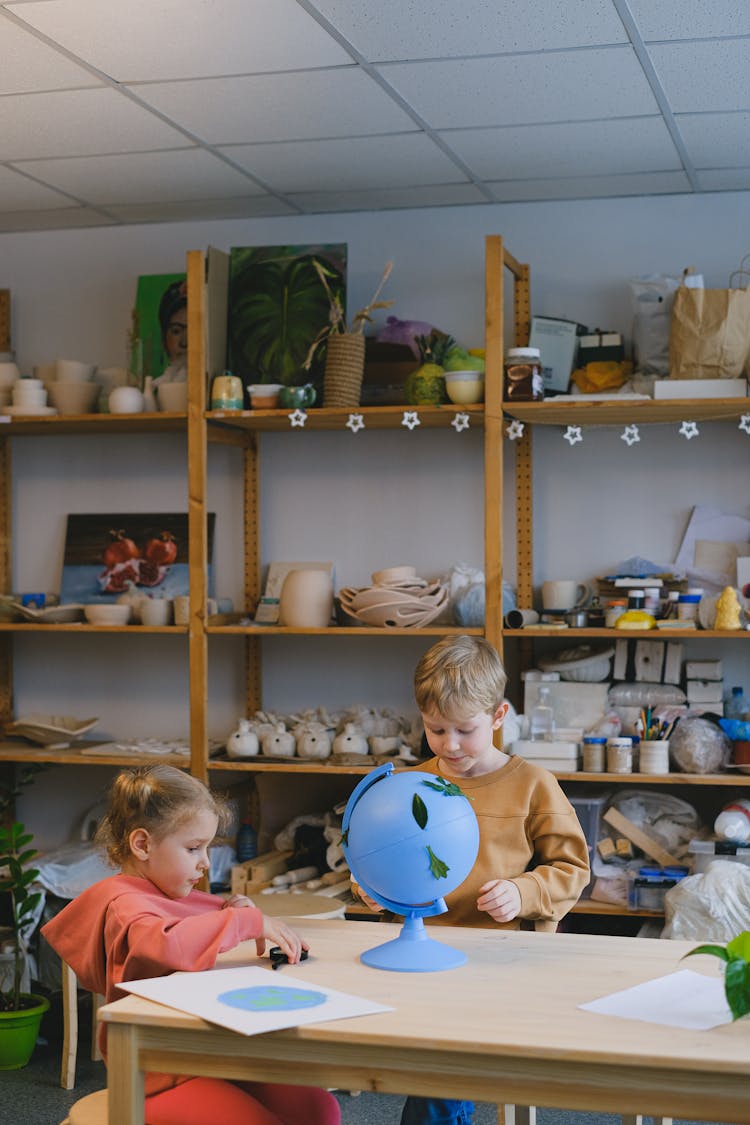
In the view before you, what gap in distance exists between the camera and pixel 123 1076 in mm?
1754

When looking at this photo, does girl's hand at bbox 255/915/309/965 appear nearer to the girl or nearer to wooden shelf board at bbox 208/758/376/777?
the girl

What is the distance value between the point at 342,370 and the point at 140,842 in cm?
218

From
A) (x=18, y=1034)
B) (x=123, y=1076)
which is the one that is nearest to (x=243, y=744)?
(x=18, y=1034)

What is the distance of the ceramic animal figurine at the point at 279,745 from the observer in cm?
405

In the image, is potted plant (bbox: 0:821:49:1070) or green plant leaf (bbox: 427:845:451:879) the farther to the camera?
potted plant (bbox: 0:821:49:1070)

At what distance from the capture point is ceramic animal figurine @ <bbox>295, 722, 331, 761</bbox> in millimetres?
4043

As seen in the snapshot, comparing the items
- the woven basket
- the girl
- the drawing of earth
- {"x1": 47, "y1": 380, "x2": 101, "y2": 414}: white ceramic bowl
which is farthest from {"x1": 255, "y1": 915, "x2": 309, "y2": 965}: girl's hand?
{"x1": 47, "y1": 380, "x2": 101, "y2": 414}: white ceramic bowl

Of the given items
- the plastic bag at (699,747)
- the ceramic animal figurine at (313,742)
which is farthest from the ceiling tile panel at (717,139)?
the ceramic animal figurine at (313,742)

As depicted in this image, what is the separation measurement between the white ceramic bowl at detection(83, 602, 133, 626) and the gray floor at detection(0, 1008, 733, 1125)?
1321 mm

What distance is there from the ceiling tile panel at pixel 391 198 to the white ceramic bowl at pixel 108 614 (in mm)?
1436

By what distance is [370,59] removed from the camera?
304cm

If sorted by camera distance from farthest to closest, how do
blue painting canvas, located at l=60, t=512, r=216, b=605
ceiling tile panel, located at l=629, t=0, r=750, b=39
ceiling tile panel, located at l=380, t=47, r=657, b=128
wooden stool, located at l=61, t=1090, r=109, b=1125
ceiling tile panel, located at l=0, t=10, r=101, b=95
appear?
blue painting canvas, located at l=60, t=512, r=216, b=605 → ceiling tile panel, located at l=380, t=47, r=657, b=128 → ceiling tile panel, located at l=0, t=10, r=101, b=95 → ceiling tile panel, located at l=629, t=0, r=750, b=39 → wooden stool, located at l=61, t=1090, r=109, b=1125

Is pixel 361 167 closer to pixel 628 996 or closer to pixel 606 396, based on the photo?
pixel 606 396

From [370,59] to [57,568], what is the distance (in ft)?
7.68
